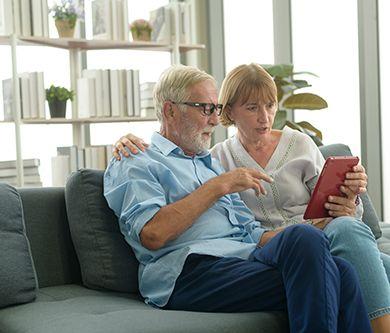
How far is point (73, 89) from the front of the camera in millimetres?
4520

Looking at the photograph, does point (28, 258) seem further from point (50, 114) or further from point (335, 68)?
point (335, 68)

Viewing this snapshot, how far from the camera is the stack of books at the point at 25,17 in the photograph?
13.4ft

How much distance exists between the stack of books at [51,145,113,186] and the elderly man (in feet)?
6.81

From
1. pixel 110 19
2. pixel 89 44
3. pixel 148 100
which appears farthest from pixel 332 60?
pixel 89 44

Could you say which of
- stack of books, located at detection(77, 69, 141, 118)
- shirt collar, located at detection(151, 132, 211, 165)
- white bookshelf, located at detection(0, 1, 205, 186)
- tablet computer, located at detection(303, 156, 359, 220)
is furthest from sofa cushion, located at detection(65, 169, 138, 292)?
stack of books, located at detection(77, 69, 141, 118)

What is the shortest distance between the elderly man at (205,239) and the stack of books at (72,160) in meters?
2.08

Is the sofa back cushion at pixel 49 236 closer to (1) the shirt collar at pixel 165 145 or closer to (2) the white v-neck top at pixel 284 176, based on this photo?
(1) the shirt collar at pixel 165 145

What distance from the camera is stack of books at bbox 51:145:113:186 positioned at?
4352mm

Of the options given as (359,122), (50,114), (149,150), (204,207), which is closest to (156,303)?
(204,207)

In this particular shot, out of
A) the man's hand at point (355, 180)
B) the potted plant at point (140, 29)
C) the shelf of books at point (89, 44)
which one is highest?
the potted plant at point (140, 29)

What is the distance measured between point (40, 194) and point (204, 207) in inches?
22.2

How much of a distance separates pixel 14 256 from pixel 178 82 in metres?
0.75

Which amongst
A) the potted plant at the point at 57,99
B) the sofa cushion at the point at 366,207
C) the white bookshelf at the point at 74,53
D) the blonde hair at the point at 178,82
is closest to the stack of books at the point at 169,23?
the white bookshelf at the point at 74,53

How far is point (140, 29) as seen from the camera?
4.66m
